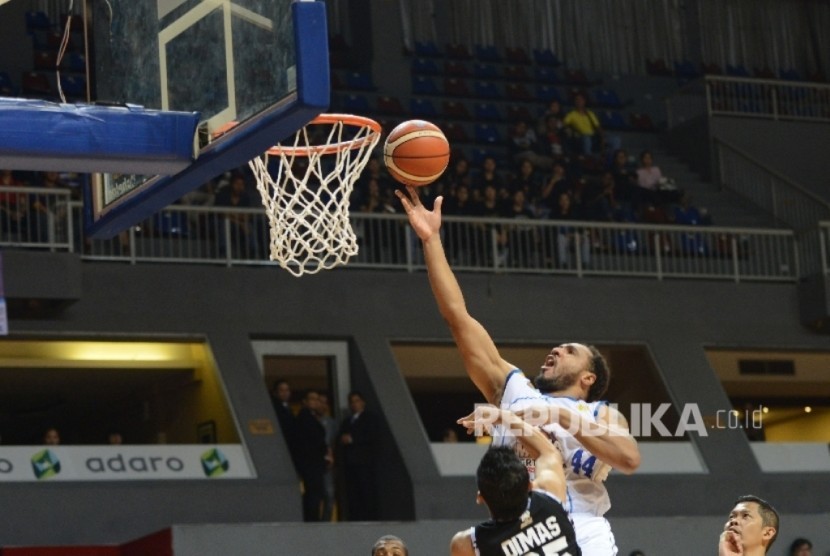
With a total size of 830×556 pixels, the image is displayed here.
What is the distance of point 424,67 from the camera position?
77.9ft

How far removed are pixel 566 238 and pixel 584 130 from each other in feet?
11.7

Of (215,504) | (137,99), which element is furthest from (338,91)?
(137,99)

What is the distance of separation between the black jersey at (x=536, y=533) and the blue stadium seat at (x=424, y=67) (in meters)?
18.7

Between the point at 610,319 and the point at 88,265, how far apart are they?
6.31 metres

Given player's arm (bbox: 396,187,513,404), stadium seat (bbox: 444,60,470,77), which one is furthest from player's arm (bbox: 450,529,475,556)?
stadium seat (bbox: 444,60,470,77)

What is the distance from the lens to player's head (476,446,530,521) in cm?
525

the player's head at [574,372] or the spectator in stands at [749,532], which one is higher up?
the player's head at [574,372]

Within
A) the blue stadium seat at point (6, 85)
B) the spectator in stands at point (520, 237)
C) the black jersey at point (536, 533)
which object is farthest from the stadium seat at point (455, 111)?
the black jersey at point (536, 533)

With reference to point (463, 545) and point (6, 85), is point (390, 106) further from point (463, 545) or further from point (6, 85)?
point (463, 545)

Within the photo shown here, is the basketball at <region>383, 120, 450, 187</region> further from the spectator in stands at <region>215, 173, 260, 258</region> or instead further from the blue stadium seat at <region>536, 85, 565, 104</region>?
the blue stadium seat at <region>536, 85, 565, 104</region>

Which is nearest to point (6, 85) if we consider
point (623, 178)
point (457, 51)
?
point (457, 51)

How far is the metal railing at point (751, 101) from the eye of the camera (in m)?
23.3

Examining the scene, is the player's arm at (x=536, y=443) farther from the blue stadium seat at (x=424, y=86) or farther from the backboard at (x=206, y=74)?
the blue stadium seat at (x=424, y=86)

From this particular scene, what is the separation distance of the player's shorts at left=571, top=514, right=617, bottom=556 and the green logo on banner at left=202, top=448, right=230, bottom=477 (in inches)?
414
